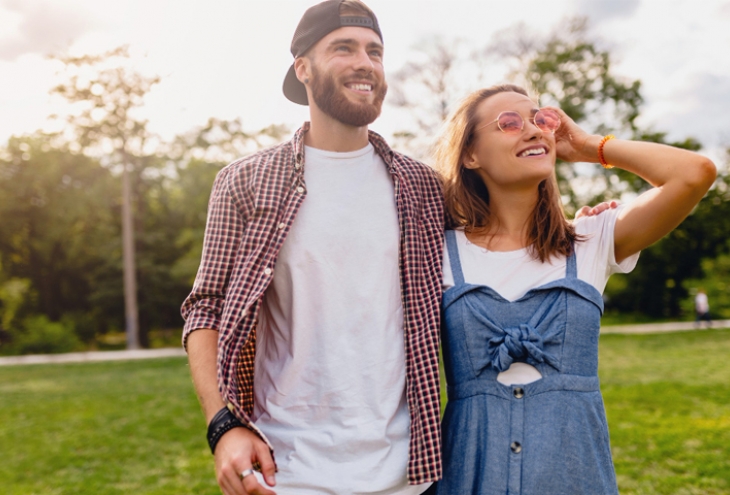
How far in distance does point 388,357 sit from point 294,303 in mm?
391

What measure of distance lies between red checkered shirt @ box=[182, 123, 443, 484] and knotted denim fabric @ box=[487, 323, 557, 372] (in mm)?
229

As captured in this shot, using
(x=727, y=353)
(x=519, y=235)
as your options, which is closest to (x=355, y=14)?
(x=519, y=235)

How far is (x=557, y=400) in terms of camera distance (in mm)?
2186

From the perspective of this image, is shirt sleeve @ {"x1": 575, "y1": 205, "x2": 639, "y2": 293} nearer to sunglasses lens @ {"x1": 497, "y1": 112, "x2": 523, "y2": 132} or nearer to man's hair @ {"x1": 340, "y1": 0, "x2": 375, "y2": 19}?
sunglasses lens @ {"x1": 497, "y1": 112, "x2": 523, "y2": 132}

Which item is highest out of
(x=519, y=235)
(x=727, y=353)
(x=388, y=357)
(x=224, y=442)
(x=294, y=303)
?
(x=519, y=235)

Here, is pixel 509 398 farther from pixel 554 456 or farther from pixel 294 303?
pixel 294 303

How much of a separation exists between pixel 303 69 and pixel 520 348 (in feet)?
4.56

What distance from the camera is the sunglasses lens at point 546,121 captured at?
2.49 metres

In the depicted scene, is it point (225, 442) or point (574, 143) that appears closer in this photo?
point (225, 442)

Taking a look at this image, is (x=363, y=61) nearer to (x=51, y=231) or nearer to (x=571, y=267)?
(x=571, y=267)

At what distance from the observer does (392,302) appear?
7.74 ft

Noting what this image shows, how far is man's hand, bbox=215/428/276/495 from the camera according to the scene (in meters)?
1.89

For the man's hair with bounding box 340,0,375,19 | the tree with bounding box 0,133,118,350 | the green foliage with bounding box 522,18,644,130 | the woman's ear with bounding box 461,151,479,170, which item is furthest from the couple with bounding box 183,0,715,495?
the tree with bounding box 0,133,118,350

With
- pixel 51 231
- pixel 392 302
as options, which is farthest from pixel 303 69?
pixel 51 231
